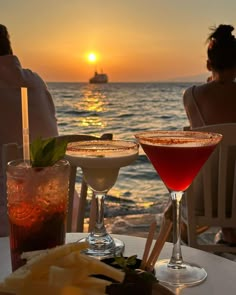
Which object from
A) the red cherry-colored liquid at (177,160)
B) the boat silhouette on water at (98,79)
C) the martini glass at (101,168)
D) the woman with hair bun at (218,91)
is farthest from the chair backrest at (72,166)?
the boat silhouette on water at (98,79)

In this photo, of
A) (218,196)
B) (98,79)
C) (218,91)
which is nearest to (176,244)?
(218,196)

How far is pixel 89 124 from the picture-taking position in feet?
47.9

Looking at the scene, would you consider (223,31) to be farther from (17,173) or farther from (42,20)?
(42,20)

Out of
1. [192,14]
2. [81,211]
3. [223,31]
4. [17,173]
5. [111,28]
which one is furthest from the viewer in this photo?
[111,28]

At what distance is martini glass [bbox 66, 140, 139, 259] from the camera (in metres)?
1.13

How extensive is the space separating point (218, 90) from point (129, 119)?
12.2 metres

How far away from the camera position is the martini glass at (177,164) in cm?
103

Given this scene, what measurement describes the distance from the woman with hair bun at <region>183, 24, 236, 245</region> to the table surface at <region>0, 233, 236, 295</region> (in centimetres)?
169

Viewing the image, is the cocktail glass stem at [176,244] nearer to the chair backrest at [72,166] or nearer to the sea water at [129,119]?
the sea water at [129,119]

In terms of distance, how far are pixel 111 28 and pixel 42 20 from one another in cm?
257

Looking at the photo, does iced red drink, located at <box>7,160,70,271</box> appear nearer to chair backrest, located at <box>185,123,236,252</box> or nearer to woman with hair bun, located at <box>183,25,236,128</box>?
chair backrest, located at <box>185,123,236,252</box>

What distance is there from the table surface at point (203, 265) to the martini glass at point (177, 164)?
26 mm

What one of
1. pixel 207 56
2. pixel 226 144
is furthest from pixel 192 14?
pixel 226 144

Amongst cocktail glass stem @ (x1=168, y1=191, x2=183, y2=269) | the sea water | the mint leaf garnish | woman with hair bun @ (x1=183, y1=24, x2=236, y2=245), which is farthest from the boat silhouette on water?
the mint leaf garnish
